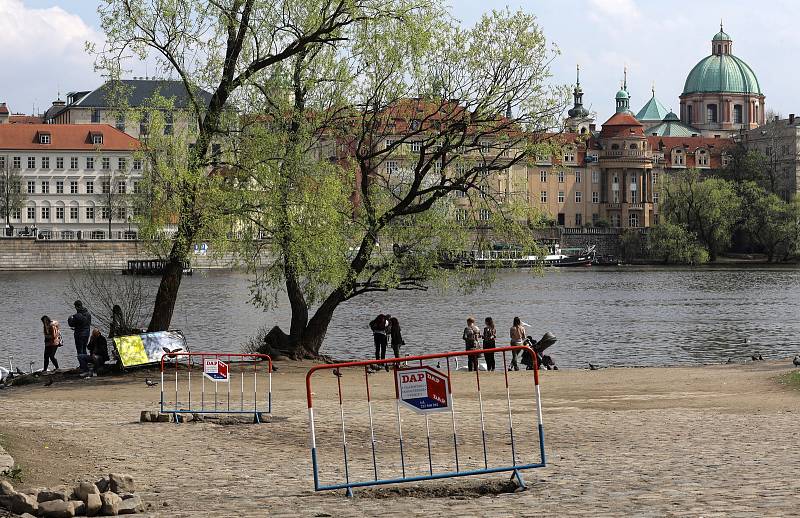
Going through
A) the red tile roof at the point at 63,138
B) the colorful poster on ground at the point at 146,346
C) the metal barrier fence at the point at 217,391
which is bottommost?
the metal barrier fence at the point at 217,391

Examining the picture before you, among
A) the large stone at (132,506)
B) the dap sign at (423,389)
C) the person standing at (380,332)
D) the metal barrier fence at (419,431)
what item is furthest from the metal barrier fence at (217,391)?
the large stone at (132,506)

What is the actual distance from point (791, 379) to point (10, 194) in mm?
123382

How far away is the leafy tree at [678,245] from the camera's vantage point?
139 meters

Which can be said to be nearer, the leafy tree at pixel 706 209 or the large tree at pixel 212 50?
the large tree at pixel 212 50

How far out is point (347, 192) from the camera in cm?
3547

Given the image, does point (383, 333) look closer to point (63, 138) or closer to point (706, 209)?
point (706, 209)

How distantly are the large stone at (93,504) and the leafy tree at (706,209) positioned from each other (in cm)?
12940

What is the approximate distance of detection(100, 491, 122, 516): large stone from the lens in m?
12.6

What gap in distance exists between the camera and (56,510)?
12156 millimetres

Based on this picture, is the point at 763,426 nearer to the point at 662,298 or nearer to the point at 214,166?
the point at 214,166

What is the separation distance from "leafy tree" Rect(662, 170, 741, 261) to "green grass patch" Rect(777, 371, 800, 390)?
110 m

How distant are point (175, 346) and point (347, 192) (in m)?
6.44

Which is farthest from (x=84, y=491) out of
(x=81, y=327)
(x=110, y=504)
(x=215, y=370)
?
(x=81, y=327)

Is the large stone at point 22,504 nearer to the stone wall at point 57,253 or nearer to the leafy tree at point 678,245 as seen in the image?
the stone wall at point 57,253
